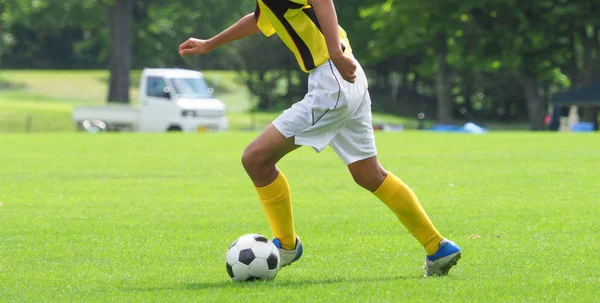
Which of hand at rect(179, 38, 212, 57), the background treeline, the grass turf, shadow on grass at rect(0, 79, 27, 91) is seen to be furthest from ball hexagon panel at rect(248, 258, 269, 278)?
shadow on grass at rect(0, 79, 27, 91)

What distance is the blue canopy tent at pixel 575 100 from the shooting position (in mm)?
38125

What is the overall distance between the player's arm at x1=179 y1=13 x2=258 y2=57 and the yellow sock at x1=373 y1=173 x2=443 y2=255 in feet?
4.06

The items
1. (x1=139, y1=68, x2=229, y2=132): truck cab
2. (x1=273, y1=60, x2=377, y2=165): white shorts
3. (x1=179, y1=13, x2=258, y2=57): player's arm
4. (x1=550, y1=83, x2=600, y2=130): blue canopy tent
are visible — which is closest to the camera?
(x1=273, y1=60, x2=377, y2=165): white shorts

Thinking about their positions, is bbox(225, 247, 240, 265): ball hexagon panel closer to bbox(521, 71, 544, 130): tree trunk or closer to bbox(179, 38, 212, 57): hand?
bbox(179, 38, 212, 57): hand

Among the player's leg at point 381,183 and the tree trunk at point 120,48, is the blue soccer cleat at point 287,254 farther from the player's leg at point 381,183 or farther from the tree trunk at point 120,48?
the tree trunk at point 120,48

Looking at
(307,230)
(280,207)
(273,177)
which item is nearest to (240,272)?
(280,207)

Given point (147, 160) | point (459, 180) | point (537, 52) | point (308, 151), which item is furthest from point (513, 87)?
point (459, 180)

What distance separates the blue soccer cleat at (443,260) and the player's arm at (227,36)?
1.70 meters

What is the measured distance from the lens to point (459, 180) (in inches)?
549

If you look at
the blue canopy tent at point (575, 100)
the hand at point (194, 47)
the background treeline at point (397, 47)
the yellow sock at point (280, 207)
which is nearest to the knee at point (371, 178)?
the yellow sock at point (280, 207)

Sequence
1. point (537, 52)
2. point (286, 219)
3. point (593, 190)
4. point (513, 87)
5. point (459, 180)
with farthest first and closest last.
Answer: point (513, 87)
point (537, 52)
point (459, 180)
point (593, 190)
point (286, 219)

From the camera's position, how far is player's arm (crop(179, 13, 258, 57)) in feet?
22.0

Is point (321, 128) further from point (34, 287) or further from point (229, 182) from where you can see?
point (229, 182)

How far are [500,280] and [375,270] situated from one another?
83 centimetres
